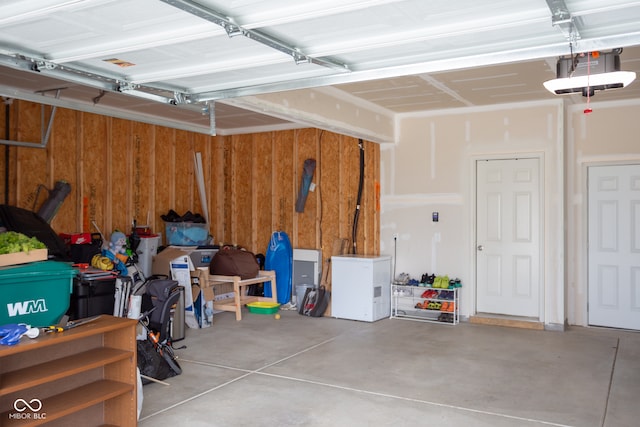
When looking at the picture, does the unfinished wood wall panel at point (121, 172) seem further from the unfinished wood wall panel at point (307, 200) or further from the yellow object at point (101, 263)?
the unfinished wood wall panel at point (307, 200)

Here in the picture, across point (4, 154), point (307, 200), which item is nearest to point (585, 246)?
point (307, 200)

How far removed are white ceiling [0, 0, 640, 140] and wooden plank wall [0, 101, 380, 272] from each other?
3916mm

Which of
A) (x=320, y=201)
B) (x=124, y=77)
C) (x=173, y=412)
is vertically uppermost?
(x=124, y=77)

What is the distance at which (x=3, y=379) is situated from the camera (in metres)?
2.89

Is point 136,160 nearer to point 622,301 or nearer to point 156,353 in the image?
point 156,353

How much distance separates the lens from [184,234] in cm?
813

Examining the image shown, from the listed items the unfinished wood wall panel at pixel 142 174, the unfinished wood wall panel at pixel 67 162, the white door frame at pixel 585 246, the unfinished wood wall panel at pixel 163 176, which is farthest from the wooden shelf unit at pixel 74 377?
the white door frame at pixel 585 246

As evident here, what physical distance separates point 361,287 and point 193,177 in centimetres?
355

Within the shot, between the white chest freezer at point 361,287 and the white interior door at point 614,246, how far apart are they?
259 cm

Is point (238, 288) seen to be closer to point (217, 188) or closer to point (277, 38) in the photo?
point (217, 188)

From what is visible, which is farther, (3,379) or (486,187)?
(486,187)

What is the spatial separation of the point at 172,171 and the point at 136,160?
2.27 feet

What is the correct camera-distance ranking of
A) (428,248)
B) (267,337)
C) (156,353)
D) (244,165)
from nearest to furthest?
1. (156,353)
2. (267,337)
3. (428,248)
4. (244,165)

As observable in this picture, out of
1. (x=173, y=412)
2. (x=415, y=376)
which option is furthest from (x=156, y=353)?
(x=415, y=376)
